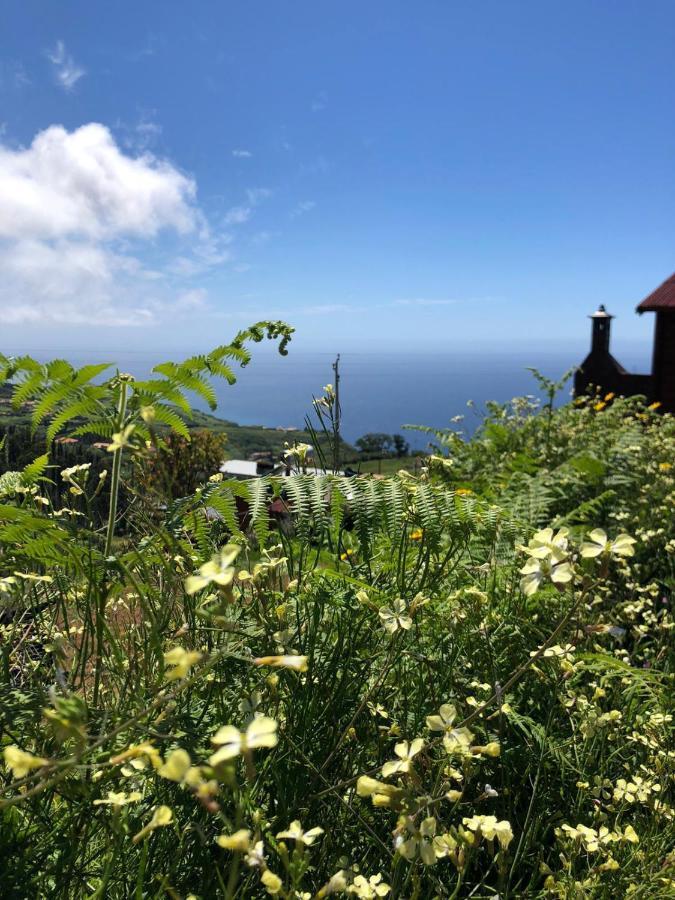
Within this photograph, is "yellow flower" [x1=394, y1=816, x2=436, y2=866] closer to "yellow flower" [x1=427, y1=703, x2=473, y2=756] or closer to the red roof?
"yellow flower" [x1=427, y1=703, x2=473, y2=756]

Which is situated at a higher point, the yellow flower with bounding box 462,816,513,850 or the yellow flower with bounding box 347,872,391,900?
the yellow flower with bounding box 462,816,513,850

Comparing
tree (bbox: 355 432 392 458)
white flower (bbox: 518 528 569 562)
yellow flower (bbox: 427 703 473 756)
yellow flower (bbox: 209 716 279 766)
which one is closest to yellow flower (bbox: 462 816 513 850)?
yellow flower (bbox: 427 703 473 756)

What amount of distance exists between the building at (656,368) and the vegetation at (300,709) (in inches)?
447

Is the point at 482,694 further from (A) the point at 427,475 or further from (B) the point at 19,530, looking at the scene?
(B) the point at 19,530

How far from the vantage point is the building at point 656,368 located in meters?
13.3

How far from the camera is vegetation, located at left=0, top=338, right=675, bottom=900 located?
971 millimetres

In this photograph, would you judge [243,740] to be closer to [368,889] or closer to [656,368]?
[368,889]

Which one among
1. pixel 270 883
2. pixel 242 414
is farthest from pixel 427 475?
pixel 242 414

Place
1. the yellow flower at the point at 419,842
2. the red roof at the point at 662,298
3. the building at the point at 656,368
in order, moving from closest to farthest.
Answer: the yellow flower at the point at 419,842 → the red roof at the point at 662,298 → the building at the point at 656,368

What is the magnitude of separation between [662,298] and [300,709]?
14.5 meters

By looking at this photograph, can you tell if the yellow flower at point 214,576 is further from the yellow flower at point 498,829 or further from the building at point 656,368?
the building at point 656,368

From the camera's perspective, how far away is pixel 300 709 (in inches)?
55.5

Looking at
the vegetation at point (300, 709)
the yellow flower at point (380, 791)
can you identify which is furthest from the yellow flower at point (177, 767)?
the yellow flower at point (380, 791)

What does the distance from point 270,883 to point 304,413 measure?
143cm
